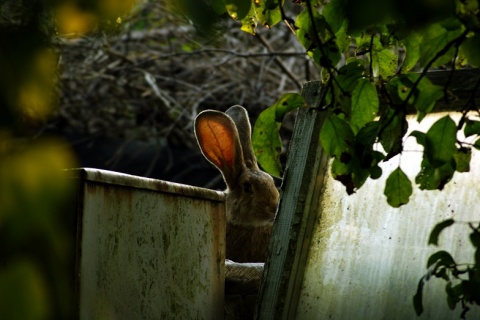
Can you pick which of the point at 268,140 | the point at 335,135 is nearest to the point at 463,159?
the point at 335,135

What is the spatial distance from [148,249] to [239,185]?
239 centimetres

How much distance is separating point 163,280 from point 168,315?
0.36 feet

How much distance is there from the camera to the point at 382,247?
2.39 m

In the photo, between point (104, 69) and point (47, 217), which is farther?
point (104, 69)

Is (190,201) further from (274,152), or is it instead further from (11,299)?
(11,299)

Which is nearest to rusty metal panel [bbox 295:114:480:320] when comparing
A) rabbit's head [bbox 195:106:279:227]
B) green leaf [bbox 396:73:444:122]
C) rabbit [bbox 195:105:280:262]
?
green leaf [bbox 396:73:444:122]

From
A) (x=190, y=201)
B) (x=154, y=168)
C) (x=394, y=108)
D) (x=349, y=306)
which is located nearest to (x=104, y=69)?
(x=154, y=168)

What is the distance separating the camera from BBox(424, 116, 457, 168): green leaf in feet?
4.87

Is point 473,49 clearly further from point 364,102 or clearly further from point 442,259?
point 442,259

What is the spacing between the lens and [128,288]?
2271 mm

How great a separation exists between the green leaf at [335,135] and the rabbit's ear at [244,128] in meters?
3.26

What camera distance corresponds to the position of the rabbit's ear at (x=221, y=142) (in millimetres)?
4516

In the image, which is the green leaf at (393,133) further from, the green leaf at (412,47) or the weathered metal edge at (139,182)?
the weathered metal edge at (139,182)

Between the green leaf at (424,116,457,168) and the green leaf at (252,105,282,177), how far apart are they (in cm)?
34
